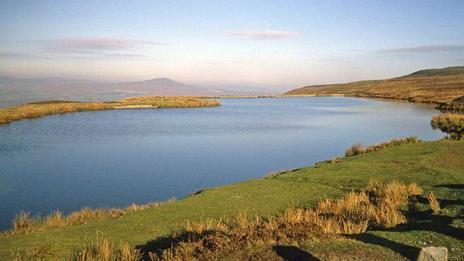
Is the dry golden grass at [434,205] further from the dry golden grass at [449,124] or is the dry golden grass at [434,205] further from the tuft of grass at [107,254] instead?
the dry golden grass at [449,124]

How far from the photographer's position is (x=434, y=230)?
9562 millimetres

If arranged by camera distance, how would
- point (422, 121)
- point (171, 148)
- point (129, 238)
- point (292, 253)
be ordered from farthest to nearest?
1. point (422, 121)
2. point (171, 148)
3. point (129, 238)
4. point (292, 253)

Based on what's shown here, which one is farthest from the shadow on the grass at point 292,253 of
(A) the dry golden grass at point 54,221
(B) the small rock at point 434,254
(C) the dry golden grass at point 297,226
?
(A) the dry golden grass at point 54,221

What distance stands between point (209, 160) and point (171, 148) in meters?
→ 6.44

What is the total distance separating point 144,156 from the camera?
101 ft

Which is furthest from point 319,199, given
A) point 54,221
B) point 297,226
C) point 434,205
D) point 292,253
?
point 54,221

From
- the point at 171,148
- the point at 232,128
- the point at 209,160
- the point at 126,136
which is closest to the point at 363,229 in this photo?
the point at 209,160

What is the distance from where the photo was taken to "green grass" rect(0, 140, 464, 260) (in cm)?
890

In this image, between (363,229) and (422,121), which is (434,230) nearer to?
(363,229)

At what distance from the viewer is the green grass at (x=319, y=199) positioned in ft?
29.2

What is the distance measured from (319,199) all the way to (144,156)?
19.2 metres

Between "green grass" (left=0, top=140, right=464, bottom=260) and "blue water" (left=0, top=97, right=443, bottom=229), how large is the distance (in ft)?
18.8

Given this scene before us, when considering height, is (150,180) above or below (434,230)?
below

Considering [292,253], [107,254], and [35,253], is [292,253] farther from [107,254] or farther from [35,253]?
[35,253]
